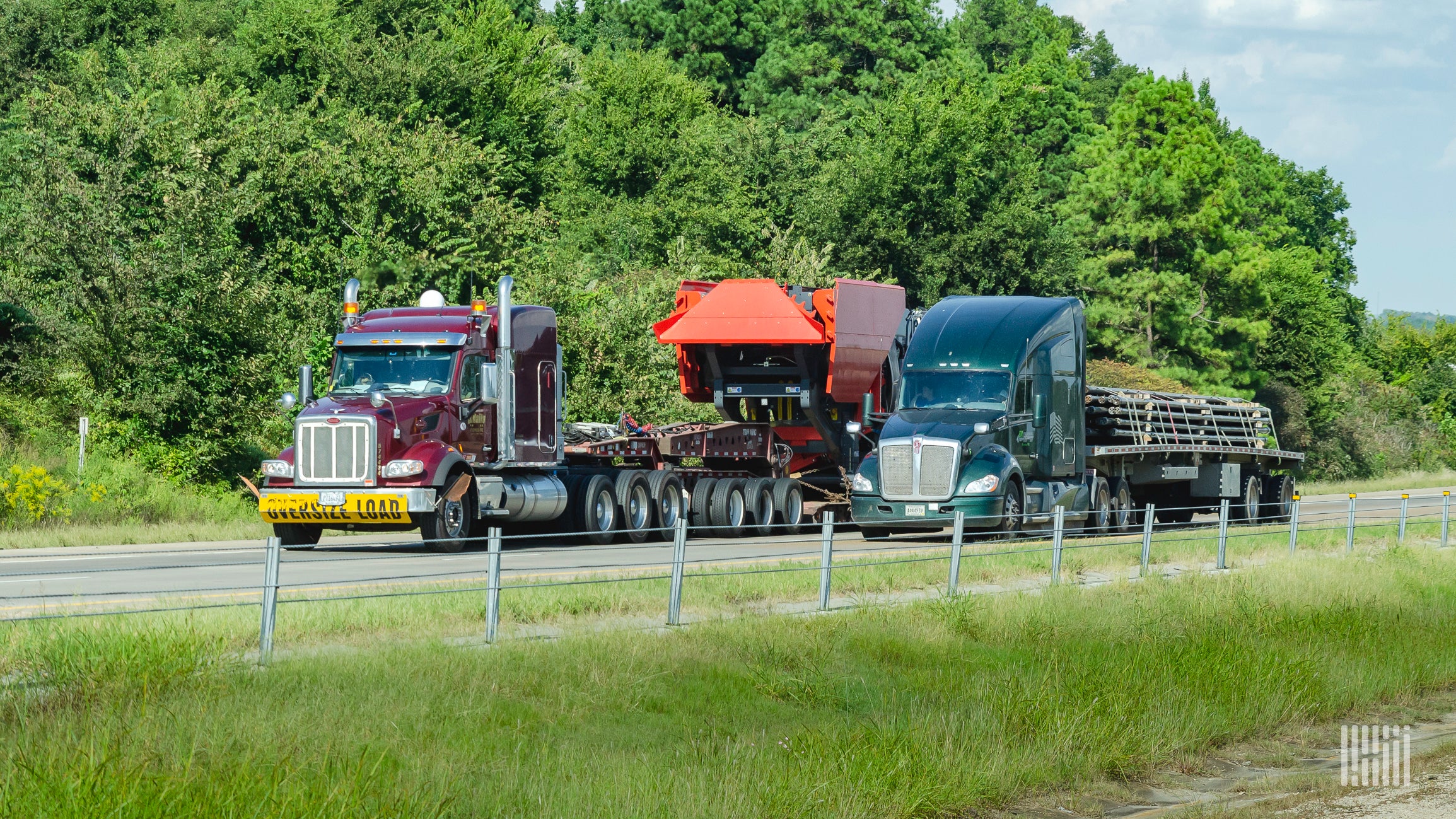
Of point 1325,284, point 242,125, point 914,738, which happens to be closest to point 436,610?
point 914,738

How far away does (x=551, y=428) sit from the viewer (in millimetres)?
24828

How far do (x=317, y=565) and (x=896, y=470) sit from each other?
9947 mm

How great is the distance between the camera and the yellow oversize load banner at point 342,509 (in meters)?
20.8

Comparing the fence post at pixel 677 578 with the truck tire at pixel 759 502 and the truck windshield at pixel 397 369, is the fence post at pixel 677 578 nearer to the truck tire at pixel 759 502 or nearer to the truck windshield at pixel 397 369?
the truck windshield at pixel 397 369

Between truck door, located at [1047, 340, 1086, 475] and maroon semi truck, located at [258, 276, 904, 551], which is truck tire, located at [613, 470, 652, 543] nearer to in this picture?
maroon semi truck, located at [258, 276, 904, 551]

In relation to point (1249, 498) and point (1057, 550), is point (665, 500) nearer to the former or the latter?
point (1057, 550)

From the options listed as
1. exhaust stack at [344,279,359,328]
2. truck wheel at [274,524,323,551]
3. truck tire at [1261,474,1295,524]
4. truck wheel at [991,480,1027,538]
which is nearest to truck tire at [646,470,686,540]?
truck wheel at [991,480,1027,538]

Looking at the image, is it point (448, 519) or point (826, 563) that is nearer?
point (826, 563)

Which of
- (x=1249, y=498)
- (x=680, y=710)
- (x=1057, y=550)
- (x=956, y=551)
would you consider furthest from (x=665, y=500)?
(x=680, y=710)

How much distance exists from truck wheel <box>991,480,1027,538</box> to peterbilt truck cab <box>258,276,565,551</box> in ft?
22.9

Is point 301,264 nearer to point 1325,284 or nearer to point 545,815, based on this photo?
point 545,815

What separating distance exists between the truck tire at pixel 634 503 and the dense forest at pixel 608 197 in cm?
799

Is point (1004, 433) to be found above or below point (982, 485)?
above

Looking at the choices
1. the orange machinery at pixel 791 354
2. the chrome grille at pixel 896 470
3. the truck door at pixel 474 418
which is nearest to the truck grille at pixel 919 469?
the chrome grille at pixel 896 470
